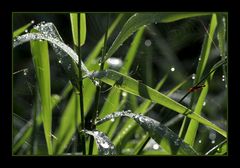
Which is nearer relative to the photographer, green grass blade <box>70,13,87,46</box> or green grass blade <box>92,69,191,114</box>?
green grass blade <box>92,69,191,114</box>

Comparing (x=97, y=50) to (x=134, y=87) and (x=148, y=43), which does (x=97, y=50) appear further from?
(x=134, y=87)

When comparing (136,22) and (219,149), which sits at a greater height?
(136,22)

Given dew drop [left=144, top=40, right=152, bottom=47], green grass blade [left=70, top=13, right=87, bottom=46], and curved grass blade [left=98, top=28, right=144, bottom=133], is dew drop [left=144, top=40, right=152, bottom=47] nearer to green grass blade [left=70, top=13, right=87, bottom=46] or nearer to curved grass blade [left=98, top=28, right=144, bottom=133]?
curved grass blade [left=98, top=28, right=144, bottom=133]

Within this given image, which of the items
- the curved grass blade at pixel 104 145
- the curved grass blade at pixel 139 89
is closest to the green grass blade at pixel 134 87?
the curved grass blade at pixel 139 89

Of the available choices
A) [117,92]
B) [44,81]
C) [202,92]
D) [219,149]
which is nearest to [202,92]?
[202,92]

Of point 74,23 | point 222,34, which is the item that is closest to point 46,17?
point 74,23

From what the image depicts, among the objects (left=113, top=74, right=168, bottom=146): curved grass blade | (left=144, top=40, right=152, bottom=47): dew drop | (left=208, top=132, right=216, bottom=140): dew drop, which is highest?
(left=144, top=40, right=152, bottom=47): dew drop

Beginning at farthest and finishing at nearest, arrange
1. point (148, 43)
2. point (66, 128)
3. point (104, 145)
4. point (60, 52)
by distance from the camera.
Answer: point (148, 43) < point (66, 128) < point (60, 52) < point (104, 145)

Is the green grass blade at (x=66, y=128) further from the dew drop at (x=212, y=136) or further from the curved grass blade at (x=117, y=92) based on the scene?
the dew drop at (x=212, y=136)

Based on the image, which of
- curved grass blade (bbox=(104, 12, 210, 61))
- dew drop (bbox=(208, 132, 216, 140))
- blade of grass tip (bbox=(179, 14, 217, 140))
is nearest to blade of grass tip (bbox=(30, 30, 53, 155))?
curved grass blade (bbox=(104, 12, 210, 61))
